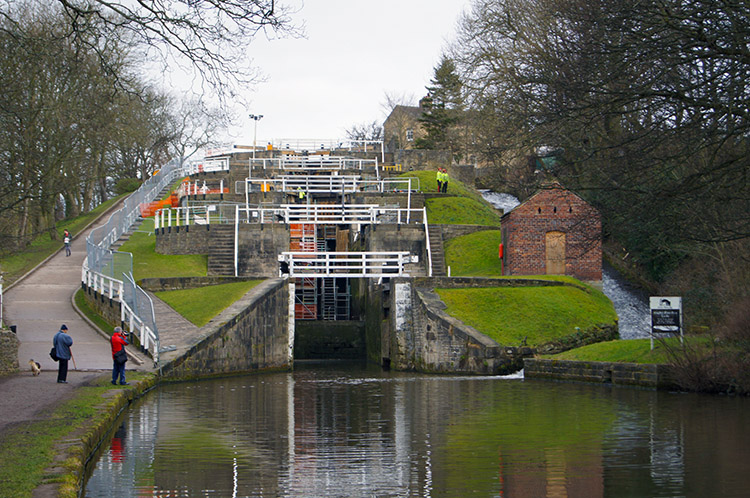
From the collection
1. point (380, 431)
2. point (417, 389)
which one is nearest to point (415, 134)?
point (417, 389)

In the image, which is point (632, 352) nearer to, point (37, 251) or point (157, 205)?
point (37, 251)

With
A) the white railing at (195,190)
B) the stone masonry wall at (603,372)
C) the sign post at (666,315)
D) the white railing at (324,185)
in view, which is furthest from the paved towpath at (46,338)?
the sign post at (666,315)

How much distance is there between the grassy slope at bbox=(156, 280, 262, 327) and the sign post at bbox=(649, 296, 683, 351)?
12.8 metres

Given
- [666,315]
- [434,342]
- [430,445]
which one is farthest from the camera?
[434,342]

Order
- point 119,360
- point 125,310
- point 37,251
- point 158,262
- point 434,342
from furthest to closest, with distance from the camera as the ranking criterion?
point 37,251 → point 158,262 → point 434,342 → point 125,310 → point 119,360

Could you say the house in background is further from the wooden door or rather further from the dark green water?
the dark green water

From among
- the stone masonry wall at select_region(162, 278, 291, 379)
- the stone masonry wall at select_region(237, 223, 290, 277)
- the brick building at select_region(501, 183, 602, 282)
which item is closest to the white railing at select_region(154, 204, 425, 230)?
the stone masonry wall at select_region(237, 223, 290, 277)

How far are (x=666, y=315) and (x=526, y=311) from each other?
6701mm

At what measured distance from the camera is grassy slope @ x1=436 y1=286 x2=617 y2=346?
87.9ft

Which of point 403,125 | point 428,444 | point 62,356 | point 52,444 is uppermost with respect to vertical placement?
point 403,125

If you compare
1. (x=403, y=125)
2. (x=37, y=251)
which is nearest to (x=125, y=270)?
(x=37, y=251)

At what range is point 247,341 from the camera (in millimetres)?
26750

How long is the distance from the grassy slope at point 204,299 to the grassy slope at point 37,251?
792 cm

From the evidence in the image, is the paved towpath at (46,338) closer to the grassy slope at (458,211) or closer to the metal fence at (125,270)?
the metal fence at (125,270)
